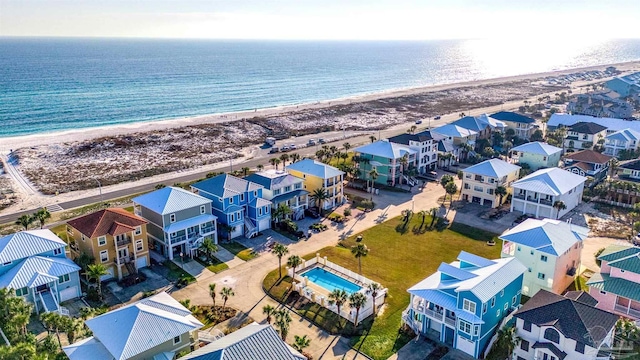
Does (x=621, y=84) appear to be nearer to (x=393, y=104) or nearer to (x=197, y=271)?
(x=393, y=104)

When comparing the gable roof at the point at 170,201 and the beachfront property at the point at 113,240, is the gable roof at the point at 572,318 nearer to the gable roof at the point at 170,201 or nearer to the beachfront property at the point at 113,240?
the gable roof at the point at 170,201

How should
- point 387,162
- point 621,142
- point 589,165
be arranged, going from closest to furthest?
point 387,162
point 589,165
point 621,142

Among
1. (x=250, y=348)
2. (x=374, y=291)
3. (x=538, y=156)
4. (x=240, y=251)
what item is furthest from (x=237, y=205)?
(x=538, y=156)

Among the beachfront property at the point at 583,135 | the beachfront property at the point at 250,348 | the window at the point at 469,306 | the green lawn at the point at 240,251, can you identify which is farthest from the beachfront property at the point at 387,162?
the beachfront property at the point at 250,348

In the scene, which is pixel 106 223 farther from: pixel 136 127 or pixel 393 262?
pixel 136 127

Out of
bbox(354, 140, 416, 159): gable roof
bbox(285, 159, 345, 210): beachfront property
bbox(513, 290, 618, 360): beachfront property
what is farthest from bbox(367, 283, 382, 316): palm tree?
bbox(354, 140, 416, 159): gable roof

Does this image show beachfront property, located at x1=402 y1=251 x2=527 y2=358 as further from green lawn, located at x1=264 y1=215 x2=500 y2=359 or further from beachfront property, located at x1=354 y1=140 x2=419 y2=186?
beachfront property, located at x1=354 y1=140 x2=419 y2=186
